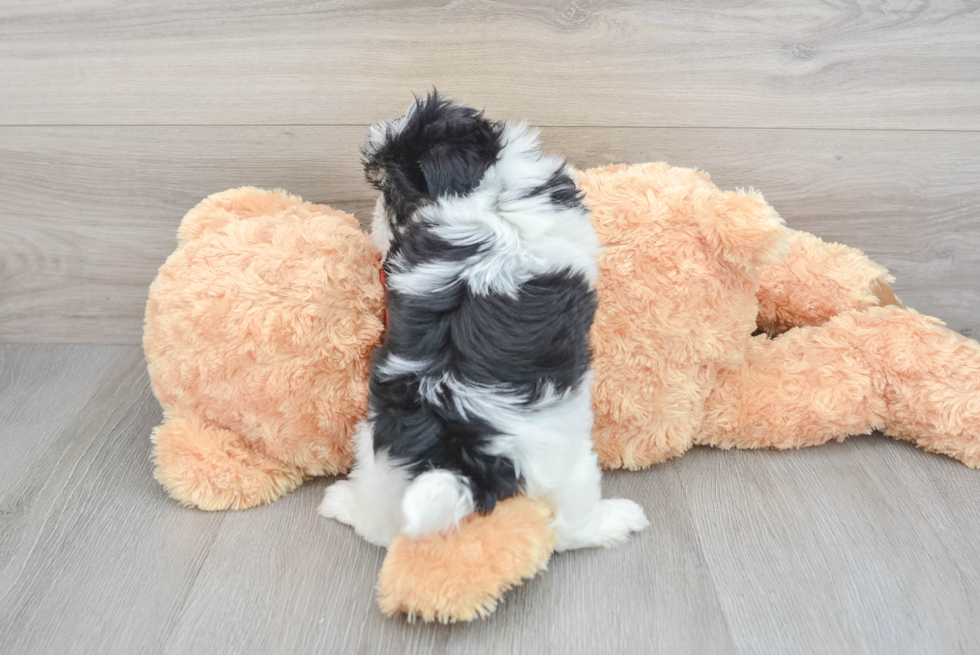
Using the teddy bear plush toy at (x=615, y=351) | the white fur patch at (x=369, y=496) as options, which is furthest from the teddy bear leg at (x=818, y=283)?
the white fur patch at (x=369, y=496)

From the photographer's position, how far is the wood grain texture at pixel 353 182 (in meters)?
0.98

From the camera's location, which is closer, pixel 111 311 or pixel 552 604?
pixel 552 604

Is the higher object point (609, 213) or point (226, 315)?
point (609, 213)

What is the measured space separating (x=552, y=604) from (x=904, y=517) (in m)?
0.42

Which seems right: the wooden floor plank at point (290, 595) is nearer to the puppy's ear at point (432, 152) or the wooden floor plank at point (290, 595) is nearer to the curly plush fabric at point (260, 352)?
the curly plush fabric at point (260, 352)

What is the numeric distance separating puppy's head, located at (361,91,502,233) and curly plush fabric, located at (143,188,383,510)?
0.44 feet

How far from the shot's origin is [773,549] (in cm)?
73

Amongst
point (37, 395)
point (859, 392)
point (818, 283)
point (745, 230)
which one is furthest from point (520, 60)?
point (37, 395)

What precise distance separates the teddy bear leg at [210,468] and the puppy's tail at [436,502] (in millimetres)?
284

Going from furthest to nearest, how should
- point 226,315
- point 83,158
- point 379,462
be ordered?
point 83,158 → point 226,315 → point 379,462

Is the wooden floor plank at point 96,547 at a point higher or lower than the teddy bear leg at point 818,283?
lower

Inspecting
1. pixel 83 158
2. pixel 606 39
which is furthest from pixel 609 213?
pixel 83 158

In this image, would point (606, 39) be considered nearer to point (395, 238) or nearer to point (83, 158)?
point (395, 238)

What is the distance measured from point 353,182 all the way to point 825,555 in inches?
30.2
